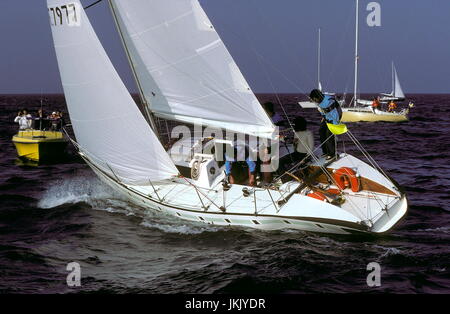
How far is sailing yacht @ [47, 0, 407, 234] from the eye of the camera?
986cm

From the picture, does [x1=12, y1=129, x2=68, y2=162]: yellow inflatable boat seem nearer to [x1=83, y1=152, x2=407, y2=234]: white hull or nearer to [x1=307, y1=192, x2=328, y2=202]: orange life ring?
[x1=83, y1=152, x2=407, y2=234]: white hull

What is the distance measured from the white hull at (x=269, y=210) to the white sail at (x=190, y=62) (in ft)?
5.68

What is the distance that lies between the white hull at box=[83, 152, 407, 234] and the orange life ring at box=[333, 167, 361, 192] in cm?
28

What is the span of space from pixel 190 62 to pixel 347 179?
4552 mm

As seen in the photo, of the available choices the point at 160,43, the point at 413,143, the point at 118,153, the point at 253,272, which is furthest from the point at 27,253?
the point at 413,143

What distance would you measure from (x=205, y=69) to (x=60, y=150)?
43.5 ft

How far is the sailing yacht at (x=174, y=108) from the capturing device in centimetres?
986

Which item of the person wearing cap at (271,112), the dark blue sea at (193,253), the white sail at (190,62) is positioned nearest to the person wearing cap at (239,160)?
the white sail at (190,62)

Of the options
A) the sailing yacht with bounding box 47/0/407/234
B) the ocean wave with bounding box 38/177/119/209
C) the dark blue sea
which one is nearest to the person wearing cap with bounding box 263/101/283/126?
the sailing yacht with bounding box 47/0/407/234

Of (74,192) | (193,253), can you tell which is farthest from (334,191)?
(74,192)

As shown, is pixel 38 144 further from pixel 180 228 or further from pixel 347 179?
pixel 347 179

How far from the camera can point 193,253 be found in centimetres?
Answer: 879

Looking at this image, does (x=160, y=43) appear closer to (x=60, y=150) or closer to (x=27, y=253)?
(x=27, y=253)

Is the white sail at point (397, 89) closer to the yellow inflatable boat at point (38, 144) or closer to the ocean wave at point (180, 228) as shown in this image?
the yellow inflatable boat at point (38, 144)
